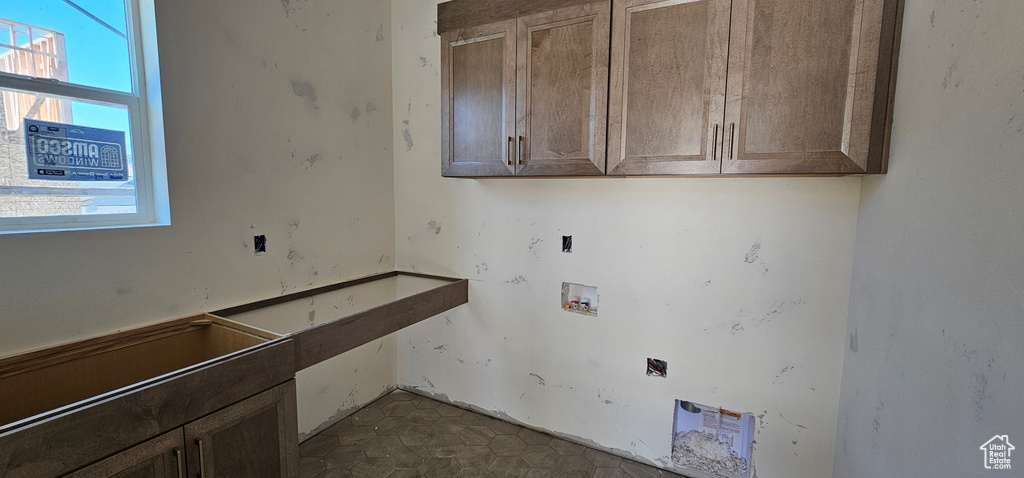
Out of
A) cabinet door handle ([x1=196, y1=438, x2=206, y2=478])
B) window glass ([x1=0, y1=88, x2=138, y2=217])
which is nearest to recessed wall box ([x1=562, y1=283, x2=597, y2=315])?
cabinet door handle ([x1=196, y1=438, x2=206, y2=478])

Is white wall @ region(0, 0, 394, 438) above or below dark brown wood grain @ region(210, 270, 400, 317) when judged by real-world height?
above

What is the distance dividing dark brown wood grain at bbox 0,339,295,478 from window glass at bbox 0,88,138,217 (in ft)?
2.92


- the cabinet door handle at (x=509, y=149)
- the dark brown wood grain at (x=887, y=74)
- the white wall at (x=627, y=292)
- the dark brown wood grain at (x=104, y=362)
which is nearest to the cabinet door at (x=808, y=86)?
the dark brown wood grain at (x=887, y=74)

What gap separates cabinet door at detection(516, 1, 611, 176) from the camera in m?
1.85

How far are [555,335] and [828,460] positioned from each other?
53.5 inches

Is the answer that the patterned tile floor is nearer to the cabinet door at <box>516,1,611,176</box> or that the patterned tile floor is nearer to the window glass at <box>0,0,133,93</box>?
the cabinet door at <box>516,1,611,176</box>

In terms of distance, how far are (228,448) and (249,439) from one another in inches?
2.8

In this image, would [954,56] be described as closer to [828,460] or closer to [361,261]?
[828,460]

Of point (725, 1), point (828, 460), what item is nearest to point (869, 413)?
point (828, 460)

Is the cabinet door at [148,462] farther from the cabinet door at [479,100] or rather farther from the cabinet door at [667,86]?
the cabinet door at [667,86]

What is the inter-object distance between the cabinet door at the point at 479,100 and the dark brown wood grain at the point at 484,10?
33 millimetres

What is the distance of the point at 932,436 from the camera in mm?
1051

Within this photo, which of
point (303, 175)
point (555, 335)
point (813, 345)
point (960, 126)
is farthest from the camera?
point (555, 335)

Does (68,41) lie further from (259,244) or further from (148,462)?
(148,462)
